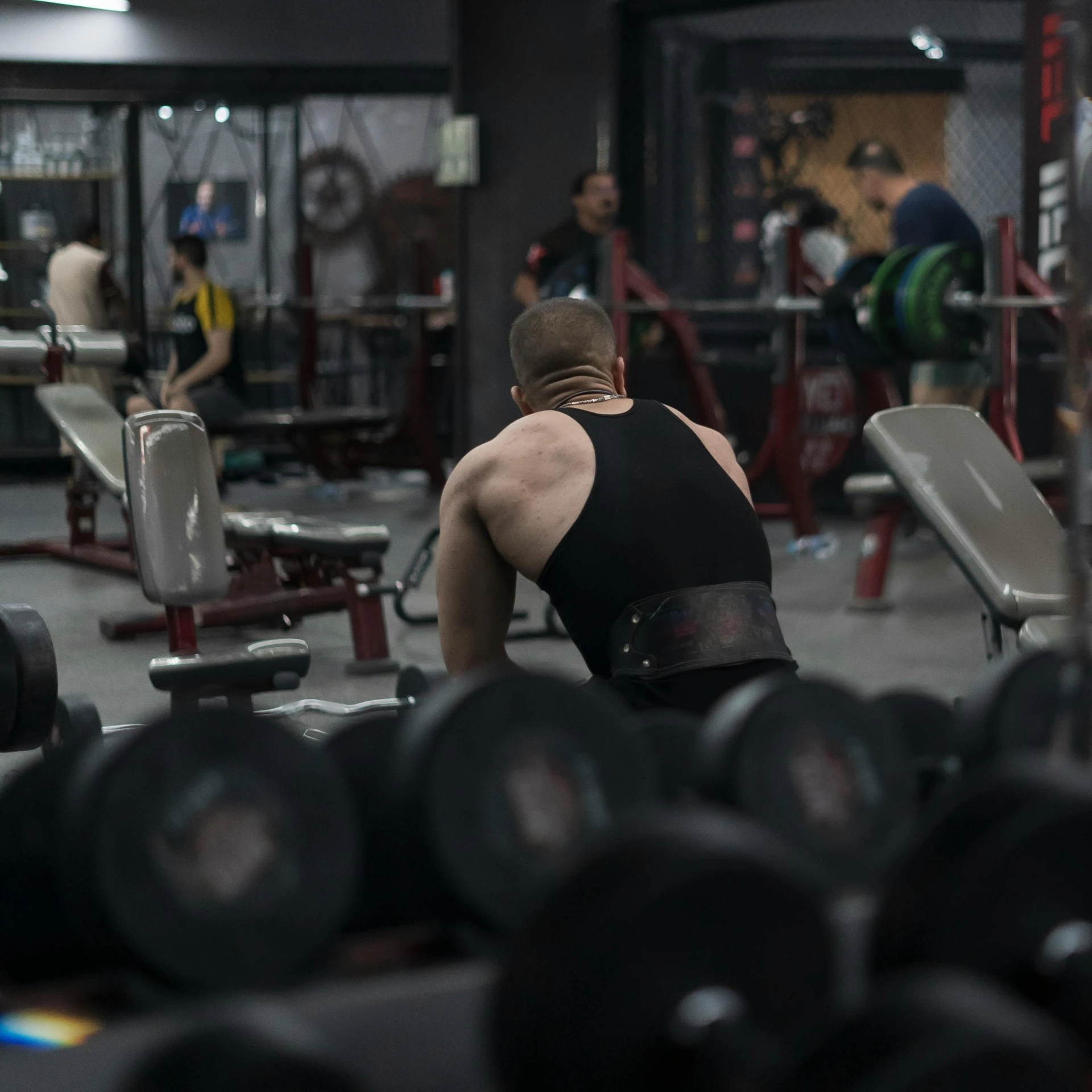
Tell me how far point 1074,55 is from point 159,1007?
676 mm

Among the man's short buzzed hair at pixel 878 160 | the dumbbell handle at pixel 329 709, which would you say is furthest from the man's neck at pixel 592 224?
the dumbbell handle at pixel 329 709

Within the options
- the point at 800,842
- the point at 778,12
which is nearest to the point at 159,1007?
the point at 800,842

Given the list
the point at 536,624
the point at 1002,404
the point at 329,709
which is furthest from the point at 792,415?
the point at 329,709

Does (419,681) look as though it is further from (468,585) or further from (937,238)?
(937,238)

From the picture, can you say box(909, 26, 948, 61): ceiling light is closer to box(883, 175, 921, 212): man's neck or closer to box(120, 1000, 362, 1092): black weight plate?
box(883, 175, 921, 212): man's neck

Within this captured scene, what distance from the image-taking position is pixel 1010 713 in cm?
90

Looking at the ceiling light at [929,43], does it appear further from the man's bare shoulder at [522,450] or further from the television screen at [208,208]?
the man's bare shoulder at [522,450]

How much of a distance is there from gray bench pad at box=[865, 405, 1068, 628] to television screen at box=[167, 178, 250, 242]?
7.84 metres

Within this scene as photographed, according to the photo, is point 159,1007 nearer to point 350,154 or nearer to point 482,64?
point 482,64

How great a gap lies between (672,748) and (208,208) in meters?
9.86

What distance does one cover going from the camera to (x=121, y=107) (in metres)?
9.45

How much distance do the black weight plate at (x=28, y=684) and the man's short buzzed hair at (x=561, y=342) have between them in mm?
800

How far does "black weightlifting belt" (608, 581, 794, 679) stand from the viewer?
1913 millimetres

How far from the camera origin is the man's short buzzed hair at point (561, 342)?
2262mm
